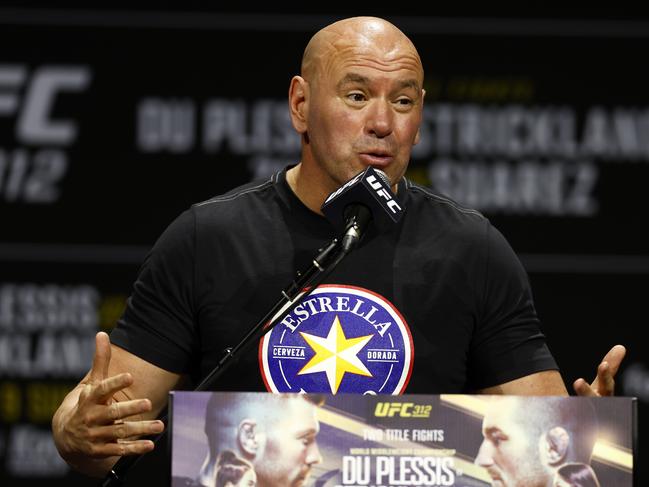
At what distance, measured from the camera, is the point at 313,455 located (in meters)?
1.38

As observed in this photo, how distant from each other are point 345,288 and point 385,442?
656 millimetres

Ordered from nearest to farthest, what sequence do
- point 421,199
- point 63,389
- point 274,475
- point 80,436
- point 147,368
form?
point 274,475 → point 80,436 → point 147,368 → point 421,199 → point 63,389

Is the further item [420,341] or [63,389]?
[63,389]

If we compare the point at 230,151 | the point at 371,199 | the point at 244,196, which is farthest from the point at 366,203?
the point at 230,151

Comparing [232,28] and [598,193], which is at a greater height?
[232,28]

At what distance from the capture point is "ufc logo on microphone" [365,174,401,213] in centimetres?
173

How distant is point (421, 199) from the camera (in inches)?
87.4

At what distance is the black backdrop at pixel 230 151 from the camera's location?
335cm

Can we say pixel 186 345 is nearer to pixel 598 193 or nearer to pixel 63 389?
pixel 63 389

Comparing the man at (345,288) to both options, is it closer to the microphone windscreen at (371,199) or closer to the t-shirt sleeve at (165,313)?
the t-shirt sleeve at (165,313)

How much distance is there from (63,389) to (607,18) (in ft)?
5.85

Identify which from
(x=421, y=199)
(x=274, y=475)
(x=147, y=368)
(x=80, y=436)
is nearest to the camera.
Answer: (x=274, y=475)

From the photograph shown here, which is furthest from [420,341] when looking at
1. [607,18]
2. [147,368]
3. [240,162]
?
[607,18]

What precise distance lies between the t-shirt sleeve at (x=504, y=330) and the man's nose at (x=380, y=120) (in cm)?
30
